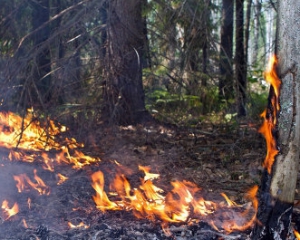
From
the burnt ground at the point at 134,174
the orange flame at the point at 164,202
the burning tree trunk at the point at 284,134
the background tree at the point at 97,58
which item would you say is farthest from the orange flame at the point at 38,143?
the burning tree trunk at the point at 284,134

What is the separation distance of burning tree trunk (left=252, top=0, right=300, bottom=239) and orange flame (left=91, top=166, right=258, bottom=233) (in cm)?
36

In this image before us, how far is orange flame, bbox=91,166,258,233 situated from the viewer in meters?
4.49

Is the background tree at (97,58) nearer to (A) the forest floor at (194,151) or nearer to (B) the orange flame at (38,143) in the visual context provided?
(B) the orange flame at (38,143)

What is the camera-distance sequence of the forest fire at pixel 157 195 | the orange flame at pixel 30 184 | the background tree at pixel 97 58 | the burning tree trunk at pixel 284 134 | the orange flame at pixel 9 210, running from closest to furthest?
the burning tree trunk at pixel 284 134
the forest fire at pixel 157 195
the orange flame at pixel 9 210
the orange flame at pixel 30 184
the background tree at pixel 97 58

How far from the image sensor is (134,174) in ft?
19.8

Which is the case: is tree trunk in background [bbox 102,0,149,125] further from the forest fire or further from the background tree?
the forest fire

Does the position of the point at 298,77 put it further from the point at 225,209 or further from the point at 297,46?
the point at 225,209

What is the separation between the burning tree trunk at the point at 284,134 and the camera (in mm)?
3768

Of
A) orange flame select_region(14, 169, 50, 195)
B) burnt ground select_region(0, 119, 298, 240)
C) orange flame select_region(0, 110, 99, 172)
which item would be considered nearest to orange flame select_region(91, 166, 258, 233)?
burnt ground select_region(0, 119, 298, 240)

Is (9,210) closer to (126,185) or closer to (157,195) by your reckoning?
(126,185)

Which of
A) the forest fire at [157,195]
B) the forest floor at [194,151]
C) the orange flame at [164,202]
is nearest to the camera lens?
the forest fire at [157,195]

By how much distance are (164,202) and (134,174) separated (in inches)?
47.4

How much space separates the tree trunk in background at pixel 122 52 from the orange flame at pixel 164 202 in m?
1.88

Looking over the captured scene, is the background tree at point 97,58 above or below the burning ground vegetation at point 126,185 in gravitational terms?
above
